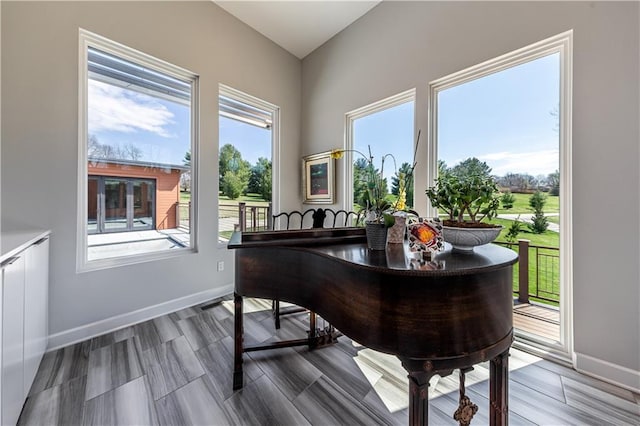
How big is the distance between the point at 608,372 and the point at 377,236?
6.04 feet

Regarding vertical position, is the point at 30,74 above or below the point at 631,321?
above

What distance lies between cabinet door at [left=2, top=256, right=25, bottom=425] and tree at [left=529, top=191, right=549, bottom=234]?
3.15 metres

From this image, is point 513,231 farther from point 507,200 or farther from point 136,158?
point 136,158

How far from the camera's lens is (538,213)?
6.23 ft

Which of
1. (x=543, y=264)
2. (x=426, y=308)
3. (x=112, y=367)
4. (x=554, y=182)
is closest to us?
(x=426, y=308)

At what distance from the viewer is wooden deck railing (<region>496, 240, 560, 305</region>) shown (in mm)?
1850

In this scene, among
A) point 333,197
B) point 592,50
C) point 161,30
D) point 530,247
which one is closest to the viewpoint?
point 592,50

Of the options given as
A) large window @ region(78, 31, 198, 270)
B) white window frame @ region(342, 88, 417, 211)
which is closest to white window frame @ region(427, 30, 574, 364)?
white window frame @ region(342, 88, 417, 211)

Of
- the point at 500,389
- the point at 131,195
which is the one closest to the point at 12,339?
the point at 131,195

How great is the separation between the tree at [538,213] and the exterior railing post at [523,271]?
5.6 inches

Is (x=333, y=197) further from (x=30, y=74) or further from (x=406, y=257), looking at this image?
(x=30, y=74)

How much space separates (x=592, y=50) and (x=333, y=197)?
8.25 feet

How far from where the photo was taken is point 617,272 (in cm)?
152

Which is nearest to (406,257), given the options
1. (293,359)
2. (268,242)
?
(268,242)
